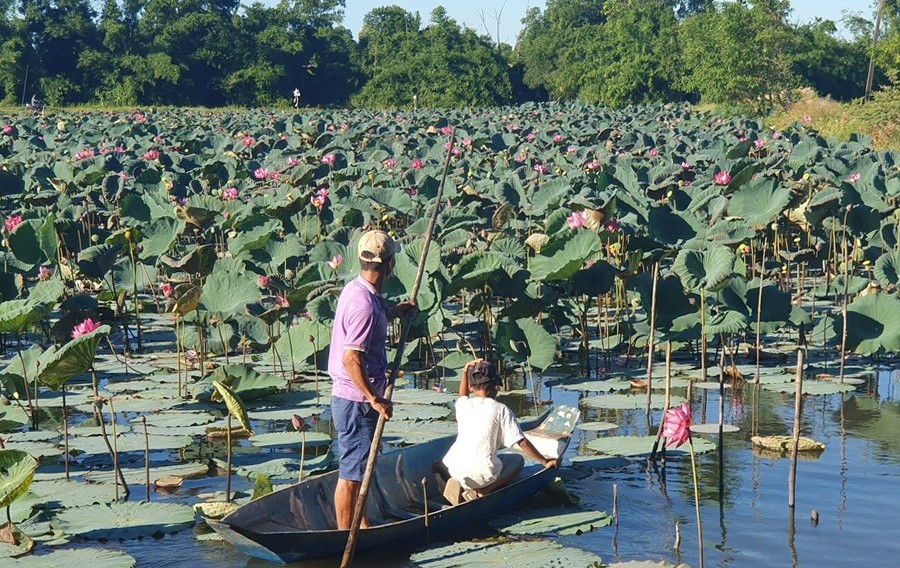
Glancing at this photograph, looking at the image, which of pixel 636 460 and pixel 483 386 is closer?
pixel 483 386

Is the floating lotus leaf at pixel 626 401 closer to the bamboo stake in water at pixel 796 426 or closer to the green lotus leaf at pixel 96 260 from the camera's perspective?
the bamboo stake in water at pixel 796 426

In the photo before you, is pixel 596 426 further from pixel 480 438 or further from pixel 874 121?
pixel 874 121

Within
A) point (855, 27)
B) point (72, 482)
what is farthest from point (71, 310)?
point (855, 27)

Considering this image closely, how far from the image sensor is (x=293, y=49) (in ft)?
190

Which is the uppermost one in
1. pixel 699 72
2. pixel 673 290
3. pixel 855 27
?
pixel 855 27

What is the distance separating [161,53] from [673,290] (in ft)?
160

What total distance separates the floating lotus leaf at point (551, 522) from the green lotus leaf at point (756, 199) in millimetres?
4011

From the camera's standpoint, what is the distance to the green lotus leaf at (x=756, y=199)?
9336 mm

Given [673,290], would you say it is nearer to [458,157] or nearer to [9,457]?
[9,457]

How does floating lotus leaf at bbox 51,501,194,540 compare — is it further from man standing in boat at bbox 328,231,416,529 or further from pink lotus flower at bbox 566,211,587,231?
pink lotus flower at bbox 566,211,587,231

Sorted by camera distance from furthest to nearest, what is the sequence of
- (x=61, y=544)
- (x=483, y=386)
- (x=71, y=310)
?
(x=71, y=310)
(x=483, y=386)
(x=61, y=544)

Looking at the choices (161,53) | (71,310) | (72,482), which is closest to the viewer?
(72,482)

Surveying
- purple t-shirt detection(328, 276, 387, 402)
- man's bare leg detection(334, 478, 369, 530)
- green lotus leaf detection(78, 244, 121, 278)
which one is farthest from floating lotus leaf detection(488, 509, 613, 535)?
green lotus leaf detection(78, 244, 121, 278)

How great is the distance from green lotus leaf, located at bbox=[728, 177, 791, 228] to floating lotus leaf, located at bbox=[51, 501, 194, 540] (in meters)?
5.19
